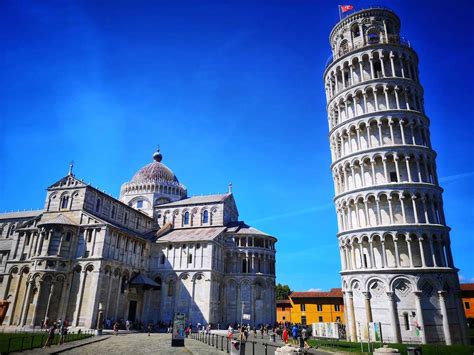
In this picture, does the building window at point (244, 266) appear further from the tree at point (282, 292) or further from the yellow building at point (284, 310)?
the tree at point (282, 292)

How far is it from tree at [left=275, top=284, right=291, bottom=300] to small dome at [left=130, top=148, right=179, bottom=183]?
44.5m

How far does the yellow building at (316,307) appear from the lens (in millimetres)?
56156

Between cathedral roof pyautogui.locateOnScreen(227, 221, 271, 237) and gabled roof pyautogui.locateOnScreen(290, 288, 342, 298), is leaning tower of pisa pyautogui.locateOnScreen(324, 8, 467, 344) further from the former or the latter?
gabled roof pyautogui.locateOnScreen(290, 288, 342, 298)

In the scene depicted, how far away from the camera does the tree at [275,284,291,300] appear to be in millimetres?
89900

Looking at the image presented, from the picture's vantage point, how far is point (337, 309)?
184ft

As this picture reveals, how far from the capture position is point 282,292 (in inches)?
3600

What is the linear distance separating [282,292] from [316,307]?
34582mm

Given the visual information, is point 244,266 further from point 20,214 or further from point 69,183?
point 20,214

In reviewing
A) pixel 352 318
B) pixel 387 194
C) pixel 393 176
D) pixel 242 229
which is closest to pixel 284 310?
pixel 242 229

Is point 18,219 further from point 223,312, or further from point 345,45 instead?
point 345,45

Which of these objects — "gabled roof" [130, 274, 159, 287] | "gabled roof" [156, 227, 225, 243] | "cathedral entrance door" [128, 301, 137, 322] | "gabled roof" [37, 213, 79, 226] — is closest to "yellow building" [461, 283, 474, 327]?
"gabled roof" [156, 227, 225, 243]

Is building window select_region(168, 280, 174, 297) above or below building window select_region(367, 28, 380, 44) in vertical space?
below

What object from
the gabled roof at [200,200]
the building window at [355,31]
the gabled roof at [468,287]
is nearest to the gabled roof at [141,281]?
the gabled roof at [200,200]

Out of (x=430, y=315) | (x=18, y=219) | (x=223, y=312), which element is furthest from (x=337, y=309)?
(x=18, y=219)
